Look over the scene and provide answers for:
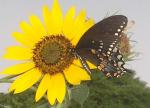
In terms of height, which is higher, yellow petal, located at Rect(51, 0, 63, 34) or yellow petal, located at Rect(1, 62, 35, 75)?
yellow petal, located at Rect(51, 0, 63, 34)

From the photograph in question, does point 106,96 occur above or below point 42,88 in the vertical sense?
below

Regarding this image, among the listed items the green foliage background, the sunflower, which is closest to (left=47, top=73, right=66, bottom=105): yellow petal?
the sunflower

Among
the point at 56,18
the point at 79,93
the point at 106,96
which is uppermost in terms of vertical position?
the point at 56,18

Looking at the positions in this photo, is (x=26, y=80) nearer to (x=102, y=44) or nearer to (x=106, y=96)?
(x=102, y=44)

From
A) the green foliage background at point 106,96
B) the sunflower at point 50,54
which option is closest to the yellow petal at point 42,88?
the sunflower at point 50,54

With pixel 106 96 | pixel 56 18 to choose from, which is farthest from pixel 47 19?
pixel 106 96

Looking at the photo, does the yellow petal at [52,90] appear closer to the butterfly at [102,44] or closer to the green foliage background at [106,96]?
the butterfly at [102,44]

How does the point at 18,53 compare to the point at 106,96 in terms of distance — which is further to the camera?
the point at 106,96

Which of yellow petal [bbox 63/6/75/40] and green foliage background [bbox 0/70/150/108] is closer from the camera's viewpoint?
yellow petal [bbox 63/6/75/40]

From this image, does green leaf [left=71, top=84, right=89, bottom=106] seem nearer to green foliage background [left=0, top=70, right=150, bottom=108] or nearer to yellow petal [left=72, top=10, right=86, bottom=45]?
yellow petal [left=72, top=10, right=86, bottom=45]
